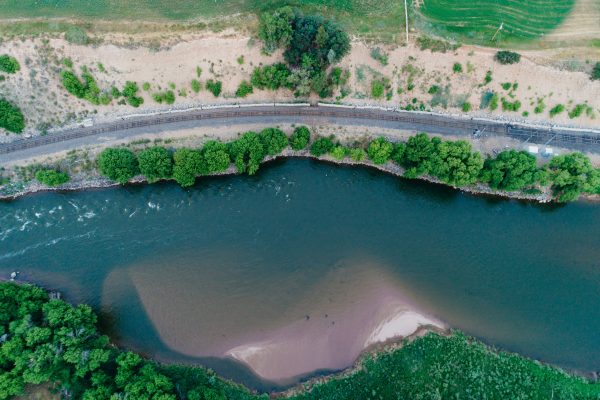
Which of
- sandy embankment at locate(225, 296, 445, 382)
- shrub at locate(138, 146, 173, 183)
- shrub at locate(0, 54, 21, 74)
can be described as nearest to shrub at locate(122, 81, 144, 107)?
shrub at locate(138, 146, 173, 183)

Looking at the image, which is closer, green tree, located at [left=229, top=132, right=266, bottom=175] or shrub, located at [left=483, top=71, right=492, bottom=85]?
green tree, located at [left=229, top=132, right=266, bottom=175]

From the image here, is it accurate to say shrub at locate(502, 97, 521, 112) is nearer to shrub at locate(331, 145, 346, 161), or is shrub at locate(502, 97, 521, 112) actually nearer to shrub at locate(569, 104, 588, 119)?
shrub at locate(569, 104, 588, 119)

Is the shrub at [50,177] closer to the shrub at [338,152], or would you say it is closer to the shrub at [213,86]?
the shrub at [213,86]

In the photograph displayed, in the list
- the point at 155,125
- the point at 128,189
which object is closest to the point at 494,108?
the point at 155,125

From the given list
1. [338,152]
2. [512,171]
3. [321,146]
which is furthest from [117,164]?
[512,171]

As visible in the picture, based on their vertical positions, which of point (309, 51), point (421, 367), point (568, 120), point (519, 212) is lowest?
point (421, 367)

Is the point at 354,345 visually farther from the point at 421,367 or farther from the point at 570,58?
the point at 570,58

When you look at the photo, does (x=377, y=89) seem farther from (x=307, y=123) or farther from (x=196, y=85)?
(x=196, y=85)
